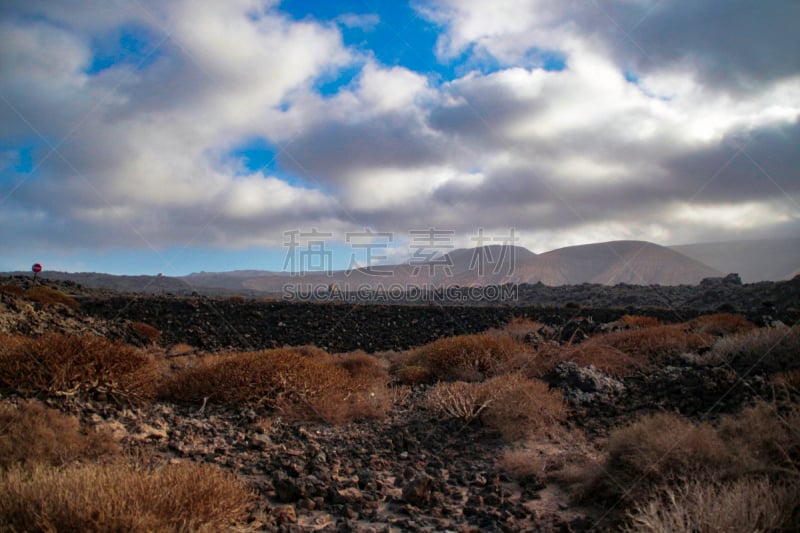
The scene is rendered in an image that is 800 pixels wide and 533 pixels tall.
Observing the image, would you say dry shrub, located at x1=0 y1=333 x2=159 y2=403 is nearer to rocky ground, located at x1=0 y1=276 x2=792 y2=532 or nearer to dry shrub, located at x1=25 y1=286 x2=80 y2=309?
rocky ground, located at x1=0 y1=276 x2=792 y2=532

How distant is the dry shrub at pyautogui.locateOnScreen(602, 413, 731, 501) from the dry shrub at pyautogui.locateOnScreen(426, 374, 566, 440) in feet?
6.40

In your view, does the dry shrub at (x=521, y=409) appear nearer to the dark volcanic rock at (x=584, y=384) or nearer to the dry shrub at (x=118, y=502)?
the dark volcanic rock at (x=584, y=384)

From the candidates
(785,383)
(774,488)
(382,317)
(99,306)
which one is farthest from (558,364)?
(99,306)

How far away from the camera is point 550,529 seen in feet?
12.3

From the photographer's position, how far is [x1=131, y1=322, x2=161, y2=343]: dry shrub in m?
19.2

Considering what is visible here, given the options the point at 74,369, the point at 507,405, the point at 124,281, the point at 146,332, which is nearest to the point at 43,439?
the point at 74,369

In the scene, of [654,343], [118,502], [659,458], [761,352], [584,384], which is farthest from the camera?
[654,343]

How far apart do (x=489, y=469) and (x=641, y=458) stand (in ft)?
5.53

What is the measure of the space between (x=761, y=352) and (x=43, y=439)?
929 cm

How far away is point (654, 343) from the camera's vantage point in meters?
10.5

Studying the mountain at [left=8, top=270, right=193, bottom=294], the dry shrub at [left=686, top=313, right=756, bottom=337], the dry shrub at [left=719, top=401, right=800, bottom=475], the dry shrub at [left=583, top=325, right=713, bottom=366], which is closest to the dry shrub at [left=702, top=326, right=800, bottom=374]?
the dry shrub at [left=583, top=325, right=713, bottom=366]

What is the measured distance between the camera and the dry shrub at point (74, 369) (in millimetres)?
5730

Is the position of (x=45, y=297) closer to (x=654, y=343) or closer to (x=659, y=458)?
(x=654, y=343)

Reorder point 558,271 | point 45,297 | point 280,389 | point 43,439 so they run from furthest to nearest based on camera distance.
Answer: point 558,271 < point 45,297 < point 280,389 < point 43,439
